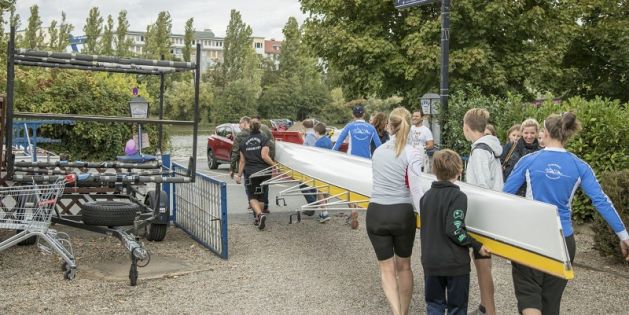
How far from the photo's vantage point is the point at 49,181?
727cm

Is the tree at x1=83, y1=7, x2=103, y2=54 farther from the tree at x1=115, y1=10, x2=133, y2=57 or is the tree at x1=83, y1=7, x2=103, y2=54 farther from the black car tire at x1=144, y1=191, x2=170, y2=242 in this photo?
the black car tire at x1=144, y1=191, x2=170, y2=242

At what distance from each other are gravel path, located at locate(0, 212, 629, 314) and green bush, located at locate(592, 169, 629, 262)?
0.19 meters

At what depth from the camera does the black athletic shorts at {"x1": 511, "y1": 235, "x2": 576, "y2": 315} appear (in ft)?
14.6

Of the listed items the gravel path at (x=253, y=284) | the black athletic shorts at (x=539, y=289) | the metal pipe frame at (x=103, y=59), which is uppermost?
the metal pipe frame at (x=103, y=59)

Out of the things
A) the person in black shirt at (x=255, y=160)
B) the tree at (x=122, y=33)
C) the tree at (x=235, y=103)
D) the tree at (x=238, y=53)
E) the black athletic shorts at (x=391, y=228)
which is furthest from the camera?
the tree at (x=238, y=53)

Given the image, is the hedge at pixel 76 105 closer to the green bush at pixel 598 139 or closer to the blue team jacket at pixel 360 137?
the blue team jacket at pixel 360 137

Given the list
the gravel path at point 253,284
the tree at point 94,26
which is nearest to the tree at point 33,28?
the tree at point 94,26

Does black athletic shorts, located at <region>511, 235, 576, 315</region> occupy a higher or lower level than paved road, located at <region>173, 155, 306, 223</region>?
higher

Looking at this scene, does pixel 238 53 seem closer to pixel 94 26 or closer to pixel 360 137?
pixel 94 26

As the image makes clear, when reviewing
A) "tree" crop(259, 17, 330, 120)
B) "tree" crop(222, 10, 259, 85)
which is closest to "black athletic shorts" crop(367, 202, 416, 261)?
"tree" crop(259, 17, 330, 120)

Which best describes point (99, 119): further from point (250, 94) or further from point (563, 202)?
point (250, 94)

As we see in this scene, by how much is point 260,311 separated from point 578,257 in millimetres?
4291

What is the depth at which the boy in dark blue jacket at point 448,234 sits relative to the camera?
4.65 m

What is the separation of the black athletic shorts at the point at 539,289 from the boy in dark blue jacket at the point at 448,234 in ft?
1.15
